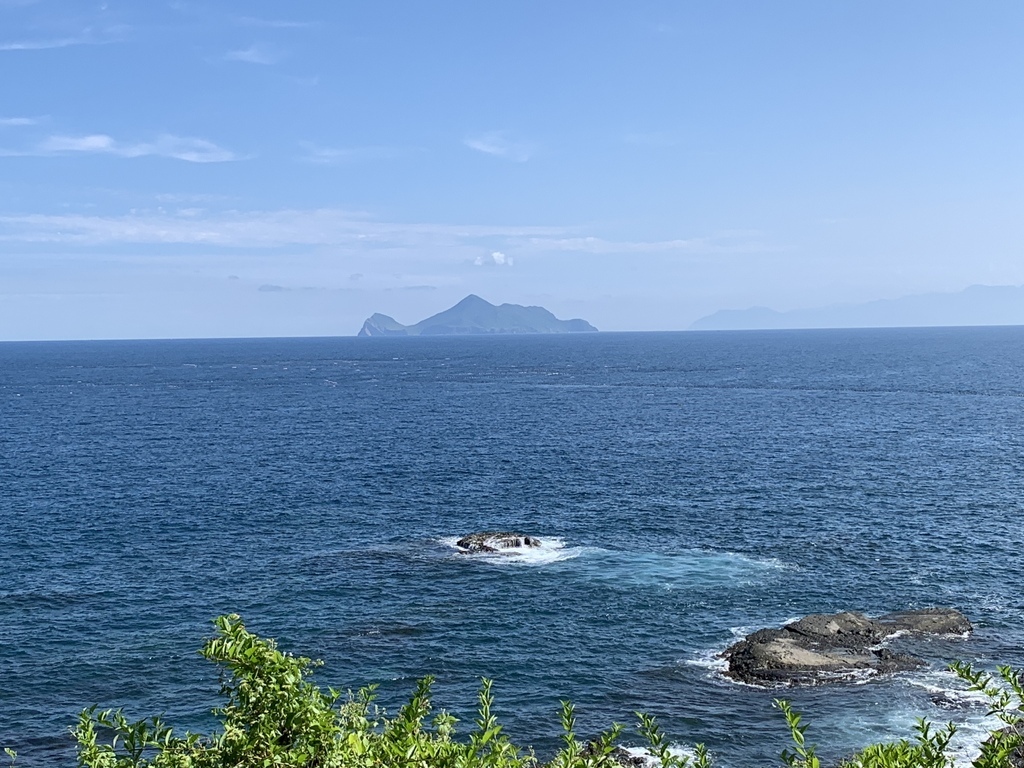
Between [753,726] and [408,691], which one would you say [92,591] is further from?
[753,726]

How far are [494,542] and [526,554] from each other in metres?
3.87

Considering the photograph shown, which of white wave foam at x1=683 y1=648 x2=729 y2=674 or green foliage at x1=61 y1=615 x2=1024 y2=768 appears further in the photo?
white wave foam at x1=683 y1=648 x2=729 y2=674

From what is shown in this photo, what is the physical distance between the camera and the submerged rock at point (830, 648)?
60.8 metres

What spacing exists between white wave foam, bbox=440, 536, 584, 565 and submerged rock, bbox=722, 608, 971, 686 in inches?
950

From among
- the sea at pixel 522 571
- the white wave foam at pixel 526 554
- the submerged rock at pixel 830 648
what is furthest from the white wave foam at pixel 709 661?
the white wave foam at pixel 526 554

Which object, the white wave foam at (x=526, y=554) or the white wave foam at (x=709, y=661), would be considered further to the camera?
the white wave foam at (x=526, y=554)

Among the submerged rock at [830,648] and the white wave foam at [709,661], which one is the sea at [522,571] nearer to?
the white wave foam at [709,661]

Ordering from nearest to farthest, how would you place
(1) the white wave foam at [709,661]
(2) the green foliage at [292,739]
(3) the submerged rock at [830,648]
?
(2) the green foliage at [292,739] < (3) the submerged rock at [830,648] < (1) the white wave foam at [709,661]

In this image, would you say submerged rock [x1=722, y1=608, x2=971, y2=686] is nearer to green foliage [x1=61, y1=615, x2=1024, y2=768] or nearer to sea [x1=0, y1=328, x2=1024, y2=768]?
sea [x1=0, y1=328, x2=1024, y2=768]

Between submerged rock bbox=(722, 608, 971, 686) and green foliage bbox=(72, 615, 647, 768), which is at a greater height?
green foliage bbox=(72, 615, 647, 768)

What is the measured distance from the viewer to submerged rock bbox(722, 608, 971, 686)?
6075cm

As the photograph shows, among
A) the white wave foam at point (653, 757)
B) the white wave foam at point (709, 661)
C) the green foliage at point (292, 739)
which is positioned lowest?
the white wave foam at point (653, 757)

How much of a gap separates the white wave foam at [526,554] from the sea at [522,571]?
1.09 ft

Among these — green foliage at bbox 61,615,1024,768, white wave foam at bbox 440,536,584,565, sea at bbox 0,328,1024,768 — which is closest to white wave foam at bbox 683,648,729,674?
sea at bbox 0,328,1024,768
